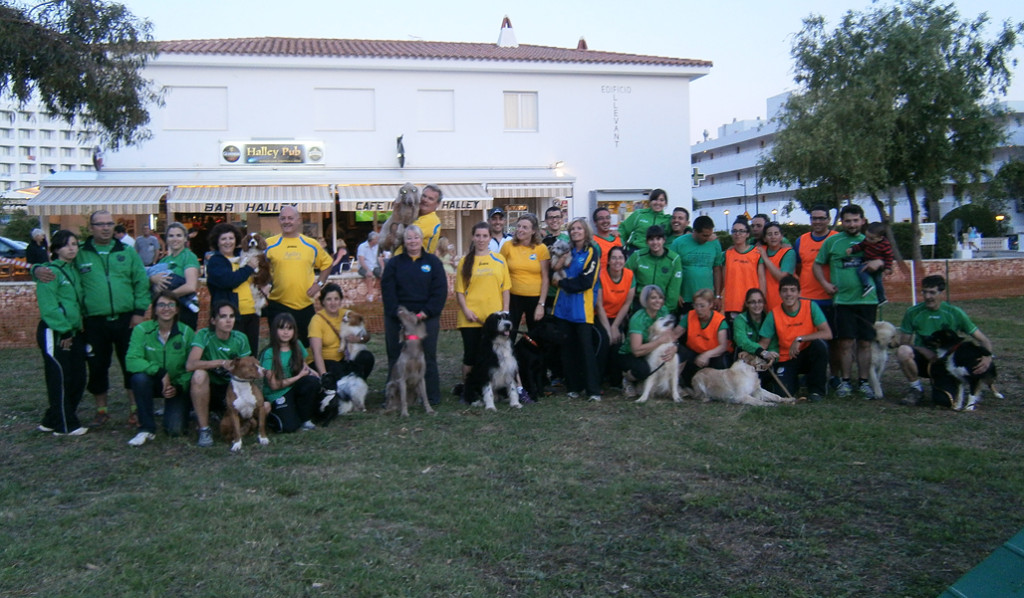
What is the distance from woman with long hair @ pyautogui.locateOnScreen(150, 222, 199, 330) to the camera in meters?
6.80

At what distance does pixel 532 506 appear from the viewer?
471 cm

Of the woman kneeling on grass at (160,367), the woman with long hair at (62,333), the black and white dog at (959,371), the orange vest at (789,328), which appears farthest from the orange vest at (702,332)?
the woman with long hair at (62,333)

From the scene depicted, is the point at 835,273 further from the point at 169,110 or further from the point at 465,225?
the point at 169,110

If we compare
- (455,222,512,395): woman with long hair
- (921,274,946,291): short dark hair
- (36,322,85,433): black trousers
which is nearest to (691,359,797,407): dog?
(921,274,946,291): short dark hair

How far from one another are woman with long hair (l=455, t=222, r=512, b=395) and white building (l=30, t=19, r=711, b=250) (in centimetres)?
1281

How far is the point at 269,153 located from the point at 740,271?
50.9 feet

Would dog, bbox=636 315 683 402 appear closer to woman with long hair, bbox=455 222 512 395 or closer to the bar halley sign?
woman with long hair, bbox=455 222 512 395

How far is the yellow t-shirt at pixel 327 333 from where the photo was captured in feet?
24.0

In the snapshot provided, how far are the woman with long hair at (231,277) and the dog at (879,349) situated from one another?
18.6ft

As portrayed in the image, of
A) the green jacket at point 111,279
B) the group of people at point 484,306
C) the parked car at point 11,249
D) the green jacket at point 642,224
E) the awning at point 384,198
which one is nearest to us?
the group of people at point 484,306

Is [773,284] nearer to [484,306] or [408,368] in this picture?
[484,306]

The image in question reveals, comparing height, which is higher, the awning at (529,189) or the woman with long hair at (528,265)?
the awning at (529,189)

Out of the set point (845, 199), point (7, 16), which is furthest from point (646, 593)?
point (845, 199)

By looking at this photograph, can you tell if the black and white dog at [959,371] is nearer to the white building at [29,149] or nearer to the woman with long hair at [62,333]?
the woman with long hair at [62,333]
